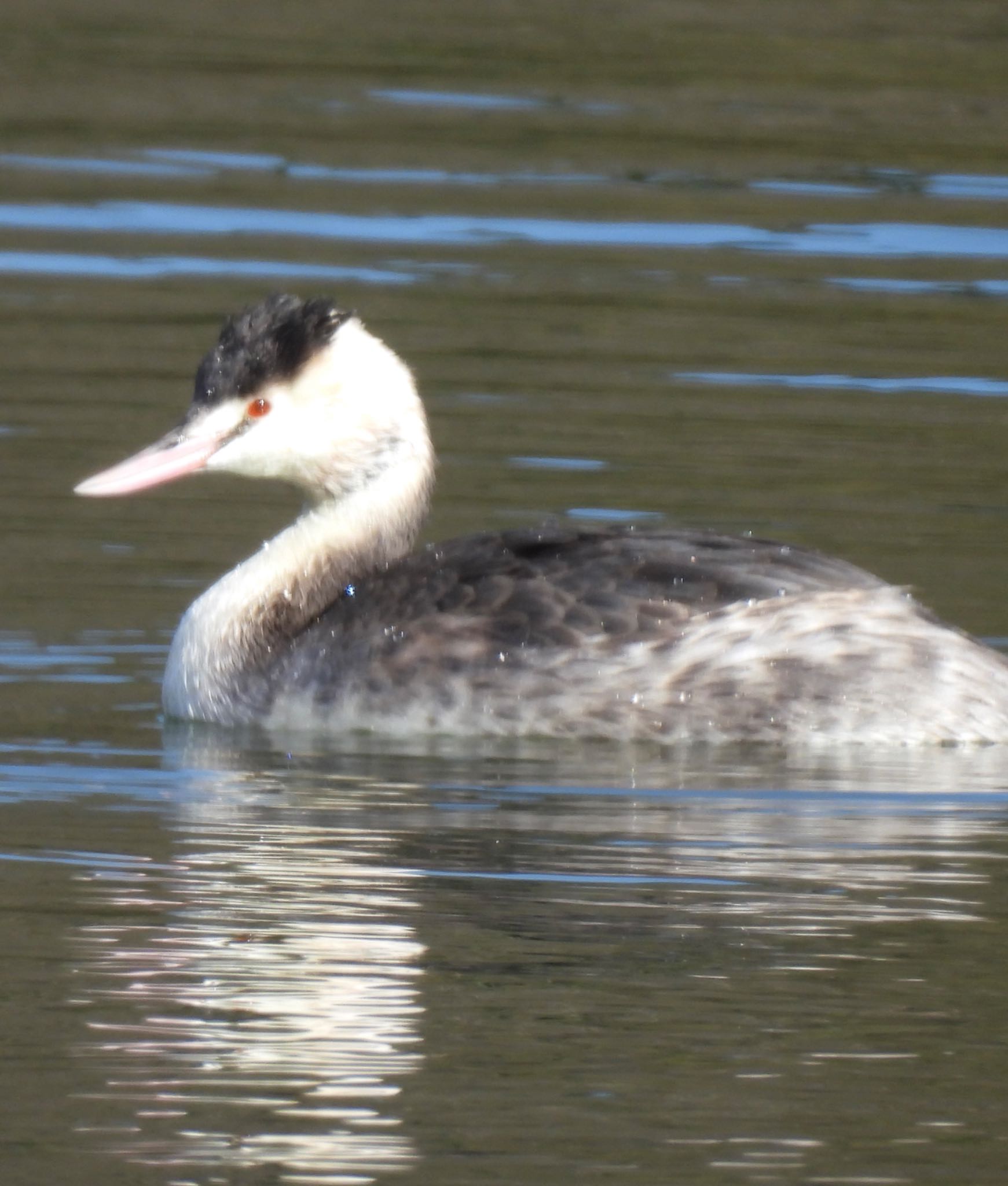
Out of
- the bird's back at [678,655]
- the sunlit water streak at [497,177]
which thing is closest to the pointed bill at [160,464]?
the bird's back at [678,655]

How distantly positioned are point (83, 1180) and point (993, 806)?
321cm

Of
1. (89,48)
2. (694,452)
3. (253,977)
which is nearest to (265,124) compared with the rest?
(89,48)

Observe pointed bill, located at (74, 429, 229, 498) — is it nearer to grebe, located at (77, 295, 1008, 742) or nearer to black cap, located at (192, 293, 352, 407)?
grebe, located at (77, 295, 1008, 742)

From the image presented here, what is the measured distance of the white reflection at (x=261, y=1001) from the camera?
5.33 metres

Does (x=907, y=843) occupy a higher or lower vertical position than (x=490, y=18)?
lower

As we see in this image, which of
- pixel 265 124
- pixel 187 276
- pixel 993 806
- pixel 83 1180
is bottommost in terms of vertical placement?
pixel 83 1180

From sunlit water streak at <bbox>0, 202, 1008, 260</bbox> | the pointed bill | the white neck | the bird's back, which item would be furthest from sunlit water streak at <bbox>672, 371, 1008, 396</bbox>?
the bird's back

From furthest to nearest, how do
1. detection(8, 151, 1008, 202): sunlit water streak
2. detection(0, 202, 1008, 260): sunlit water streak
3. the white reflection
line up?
detection(8, 151, 1008, 202): sunlit water streak, detection(0, 202, 1008, 260): sunlit water streak, the white reflection

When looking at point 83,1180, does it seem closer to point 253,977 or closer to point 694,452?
point 253,977

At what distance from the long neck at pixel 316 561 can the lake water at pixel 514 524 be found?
0.34 metres

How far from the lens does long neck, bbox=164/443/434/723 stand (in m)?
8.97

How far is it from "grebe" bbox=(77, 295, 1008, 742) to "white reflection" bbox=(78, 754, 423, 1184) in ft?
3.58

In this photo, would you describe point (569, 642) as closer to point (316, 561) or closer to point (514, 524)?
point (316, 561)

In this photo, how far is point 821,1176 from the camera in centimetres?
521
